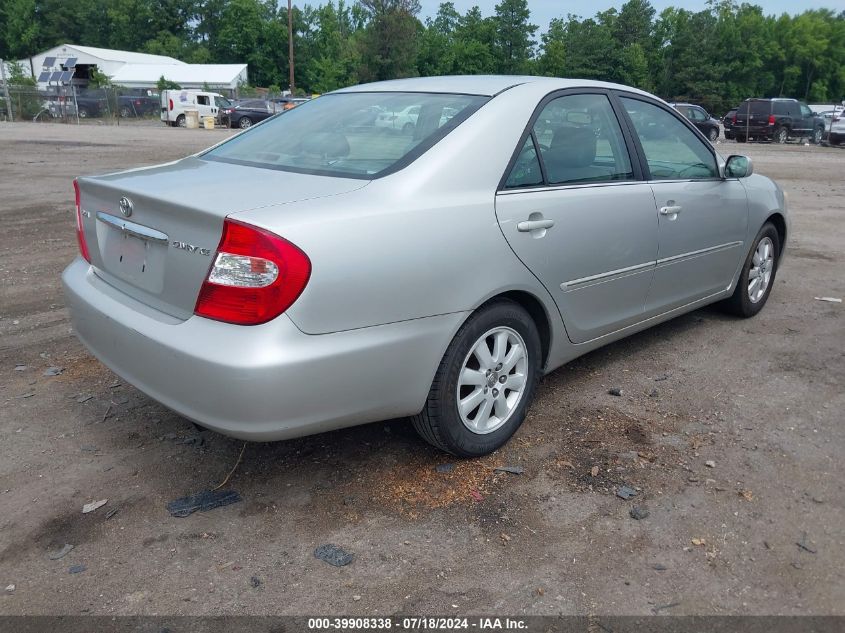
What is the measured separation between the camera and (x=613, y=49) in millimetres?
71688

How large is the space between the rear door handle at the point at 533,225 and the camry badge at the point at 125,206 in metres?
1.60

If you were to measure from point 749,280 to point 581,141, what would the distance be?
2.25 meters

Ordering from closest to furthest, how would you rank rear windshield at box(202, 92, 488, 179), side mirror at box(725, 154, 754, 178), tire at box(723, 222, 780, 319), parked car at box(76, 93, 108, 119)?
rear windshield at box(202, 92, 488, 179)
side mirror at box(725, 154, 754, 178)
tire at box(723, 222, 780, 319)
parked car at box(76, 93, 108, 119)

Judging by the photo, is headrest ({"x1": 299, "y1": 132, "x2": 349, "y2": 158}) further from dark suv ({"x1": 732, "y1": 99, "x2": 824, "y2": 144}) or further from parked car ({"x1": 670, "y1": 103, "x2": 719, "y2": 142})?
dark suv ({"x1": 732, "y1": 99, "x2": 824, "y2": 144})

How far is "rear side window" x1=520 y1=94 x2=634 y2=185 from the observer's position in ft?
11.5

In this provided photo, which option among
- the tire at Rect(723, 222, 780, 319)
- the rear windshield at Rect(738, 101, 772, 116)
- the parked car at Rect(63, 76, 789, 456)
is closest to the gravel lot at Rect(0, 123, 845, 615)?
the parked car at Rect(63, 76, 789, 456)

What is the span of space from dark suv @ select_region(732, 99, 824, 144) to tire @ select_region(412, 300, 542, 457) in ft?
103

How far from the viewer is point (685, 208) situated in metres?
4.26

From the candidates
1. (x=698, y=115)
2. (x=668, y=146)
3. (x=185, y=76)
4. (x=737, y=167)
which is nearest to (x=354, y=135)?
(x=668, y=146)

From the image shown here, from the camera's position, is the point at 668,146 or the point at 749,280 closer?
the point at 668,146

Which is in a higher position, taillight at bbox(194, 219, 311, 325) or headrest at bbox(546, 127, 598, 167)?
headrest at bbox(546, 127, 598, 167)

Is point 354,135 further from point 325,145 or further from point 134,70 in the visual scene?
point 134,70

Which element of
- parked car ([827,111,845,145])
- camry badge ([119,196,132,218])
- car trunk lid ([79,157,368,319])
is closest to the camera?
car trunk lid ([79,157,368,319])

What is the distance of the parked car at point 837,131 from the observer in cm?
2931
